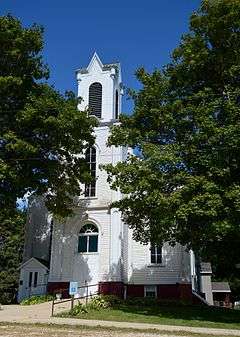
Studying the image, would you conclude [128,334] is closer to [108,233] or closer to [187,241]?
[187,241]

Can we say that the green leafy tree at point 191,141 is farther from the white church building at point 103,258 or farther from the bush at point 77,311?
the white church building at point 103,258

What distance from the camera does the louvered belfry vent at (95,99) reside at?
33781 millimetres

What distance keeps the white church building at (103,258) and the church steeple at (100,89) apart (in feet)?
2.62

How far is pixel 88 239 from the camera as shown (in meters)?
30.5

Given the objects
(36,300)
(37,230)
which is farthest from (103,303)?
(37,230)

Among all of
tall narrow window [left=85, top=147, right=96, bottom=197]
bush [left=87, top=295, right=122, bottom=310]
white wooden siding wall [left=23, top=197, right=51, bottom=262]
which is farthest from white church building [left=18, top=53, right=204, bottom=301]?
bush [left=87, top=295, right=122, bottom=310]

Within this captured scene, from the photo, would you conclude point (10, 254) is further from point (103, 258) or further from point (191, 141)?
point (191, 141)

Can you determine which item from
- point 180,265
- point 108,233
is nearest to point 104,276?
point 108,233

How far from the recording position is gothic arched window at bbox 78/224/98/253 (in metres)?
30.2

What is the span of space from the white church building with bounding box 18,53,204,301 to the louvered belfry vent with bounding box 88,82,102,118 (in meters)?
0.86

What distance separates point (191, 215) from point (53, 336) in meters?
8.39

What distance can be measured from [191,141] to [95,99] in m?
16.0

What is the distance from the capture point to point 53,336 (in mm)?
11984

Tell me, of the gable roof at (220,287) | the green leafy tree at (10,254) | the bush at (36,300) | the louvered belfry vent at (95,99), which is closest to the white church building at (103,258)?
the louvered belfry vent at (95,99)
